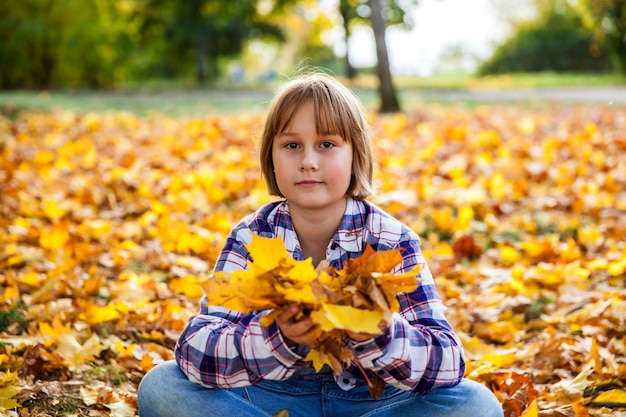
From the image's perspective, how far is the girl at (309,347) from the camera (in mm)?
1726

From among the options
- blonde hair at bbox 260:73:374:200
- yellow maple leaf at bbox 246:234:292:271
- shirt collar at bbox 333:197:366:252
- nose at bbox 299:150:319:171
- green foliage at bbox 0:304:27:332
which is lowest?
green foliage at bbox 0:304:27:332

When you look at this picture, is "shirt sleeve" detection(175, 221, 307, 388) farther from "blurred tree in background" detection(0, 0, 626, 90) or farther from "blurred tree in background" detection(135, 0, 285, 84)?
"blurred tree in background" detection(135, 0, 285, 84)

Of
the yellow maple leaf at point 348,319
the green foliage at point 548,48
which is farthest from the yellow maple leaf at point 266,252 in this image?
the green foliage at point 548,48

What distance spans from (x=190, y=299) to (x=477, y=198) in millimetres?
2047

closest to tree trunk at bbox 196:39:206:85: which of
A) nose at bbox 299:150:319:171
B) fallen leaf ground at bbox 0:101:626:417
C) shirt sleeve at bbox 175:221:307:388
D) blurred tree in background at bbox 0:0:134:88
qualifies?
blurred tree in background at bbox 0:0:134:88

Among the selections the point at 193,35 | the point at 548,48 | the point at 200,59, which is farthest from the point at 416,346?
the point at 548,48

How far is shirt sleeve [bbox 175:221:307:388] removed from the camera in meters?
1.67

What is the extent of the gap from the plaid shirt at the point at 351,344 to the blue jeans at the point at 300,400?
4cm

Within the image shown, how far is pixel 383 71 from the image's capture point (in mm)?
9773

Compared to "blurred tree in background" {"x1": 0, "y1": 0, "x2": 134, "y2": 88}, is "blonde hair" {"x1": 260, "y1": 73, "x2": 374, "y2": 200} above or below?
below

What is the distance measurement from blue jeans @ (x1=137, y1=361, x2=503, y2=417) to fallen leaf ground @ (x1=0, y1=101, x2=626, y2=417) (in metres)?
0.24

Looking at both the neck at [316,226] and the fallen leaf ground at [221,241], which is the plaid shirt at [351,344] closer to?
the neck at [316,226]

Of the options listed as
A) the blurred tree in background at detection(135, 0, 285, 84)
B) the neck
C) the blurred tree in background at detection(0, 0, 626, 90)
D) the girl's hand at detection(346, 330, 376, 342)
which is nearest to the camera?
the girl's hand at detection(346, 330, 376, 342)

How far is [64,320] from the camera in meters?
2.78
